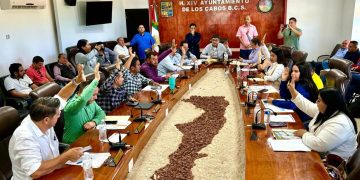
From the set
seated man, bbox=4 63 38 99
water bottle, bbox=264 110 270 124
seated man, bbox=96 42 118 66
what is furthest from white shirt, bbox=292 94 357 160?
seated man, bbox=96 42 118 66

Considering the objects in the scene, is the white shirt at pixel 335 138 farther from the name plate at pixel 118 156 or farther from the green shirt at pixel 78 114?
the green shirt at pixel 78 114

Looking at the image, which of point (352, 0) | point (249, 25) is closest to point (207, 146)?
point (249, 25)

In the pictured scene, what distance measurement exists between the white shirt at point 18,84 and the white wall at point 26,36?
0.50 m

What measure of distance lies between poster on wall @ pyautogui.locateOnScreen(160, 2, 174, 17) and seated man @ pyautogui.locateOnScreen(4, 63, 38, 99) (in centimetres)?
535

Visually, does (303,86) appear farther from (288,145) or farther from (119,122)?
(119,122)

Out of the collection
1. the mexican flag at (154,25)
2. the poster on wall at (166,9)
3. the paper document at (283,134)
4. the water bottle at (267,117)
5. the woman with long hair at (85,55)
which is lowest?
the paper document at (283,134)

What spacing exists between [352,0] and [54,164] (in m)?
8.01

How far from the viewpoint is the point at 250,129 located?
2.71 m

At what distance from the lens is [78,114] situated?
2.70m

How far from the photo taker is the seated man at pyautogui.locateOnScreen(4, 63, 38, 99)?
4.68 metres

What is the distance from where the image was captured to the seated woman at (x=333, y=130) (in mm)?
2184

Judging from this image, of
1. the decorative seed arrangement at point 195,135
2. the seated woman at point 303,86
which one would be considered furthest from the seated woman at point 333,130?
the decorative seed arrangement at point 195,135

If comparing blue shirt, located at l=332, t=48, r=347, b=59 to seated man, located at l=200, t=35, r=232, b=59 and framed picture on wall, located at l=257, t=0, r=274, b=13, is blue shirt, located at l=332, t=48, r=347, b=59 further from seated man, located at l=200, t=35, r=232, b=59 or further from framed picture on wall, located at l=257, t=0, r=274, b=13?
framed picture on wall, located at l=257, t=0, r=274, b=13

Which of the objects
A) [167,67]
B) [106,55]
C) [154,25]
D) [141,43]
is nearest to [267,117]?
[167,67]
